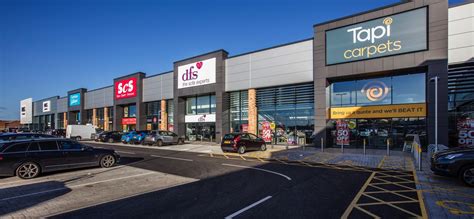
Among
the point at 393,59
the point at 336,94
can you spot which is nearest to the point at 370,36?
the point at 393,59

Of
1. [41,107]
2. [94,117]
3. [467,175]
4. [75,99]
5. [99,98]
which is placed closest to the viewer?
[467,175]

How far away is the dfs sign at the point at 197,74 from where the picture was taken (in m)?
26.2

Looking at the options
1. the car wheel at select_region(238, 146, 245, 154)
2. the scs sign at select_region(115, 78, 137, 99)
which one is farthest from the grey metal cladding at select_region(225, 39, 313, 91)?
the scs sign at select_region(115, 78, 137, 99)

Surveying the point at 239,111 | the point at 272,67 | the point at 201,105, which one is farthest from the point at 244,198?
the point at 201,105

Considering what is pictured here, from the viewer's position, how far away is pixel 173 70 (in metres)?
30.5

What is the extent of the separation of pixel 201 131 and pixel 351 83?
16.9m

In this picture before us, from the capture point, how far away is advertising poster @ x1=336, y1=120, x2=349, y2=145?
17.7 meters

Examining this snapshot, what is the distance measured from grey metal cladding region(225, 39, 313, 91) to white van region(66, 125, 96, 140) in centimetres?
2076

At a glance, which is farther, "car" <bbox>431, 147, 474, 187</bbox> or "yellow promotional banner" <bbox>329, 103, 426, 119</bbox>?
"yellow promotional banner" <bbox>329, 103, 426, 119</bbox>

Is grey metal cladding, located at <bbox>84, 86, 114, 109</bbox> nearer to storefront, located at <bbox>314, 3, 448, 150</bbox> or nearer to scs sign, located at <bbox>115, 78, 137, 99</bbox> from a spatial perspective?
scs sign, located at <bbox>115, 78, 137, 99</bbox>

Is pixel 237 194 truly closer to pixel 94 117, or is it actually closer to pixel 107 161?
pixel 107 161

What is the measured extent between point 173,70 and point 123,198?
25.8 metres

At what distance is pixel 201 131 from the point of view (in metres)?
28.3

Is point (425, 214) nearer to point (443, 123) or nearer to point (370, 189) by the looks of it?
point (370, 189)
